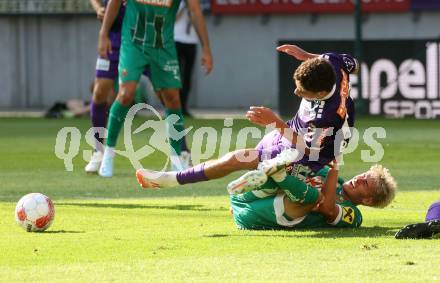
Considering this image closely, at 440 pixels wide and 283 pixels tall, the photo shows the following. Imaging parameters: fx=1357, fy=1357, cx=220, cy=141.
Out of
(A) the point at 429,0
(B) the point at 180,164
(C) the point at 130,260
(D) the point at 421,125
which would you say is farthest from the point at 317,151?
(A) the point at 429,0

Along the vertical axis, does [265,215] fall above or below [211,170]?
below

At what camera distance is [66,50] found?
3206 cm

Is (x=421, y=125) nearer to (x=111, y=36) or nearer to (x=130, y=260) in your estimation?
(x=111, y=36)

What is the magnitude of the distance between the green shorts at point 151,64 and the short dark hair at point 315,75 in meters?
4.62

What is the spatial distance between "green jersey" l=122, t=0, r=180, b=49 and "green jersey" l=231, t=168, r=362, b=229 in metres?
4.27

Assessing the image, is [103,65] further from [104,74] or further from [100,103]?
[100,103]

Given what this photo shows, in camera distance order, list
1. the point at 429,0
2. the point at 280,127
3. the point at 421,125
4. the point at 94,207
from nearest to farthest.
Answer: the point at 280,127 < the point at 94,207 < the point at 421,125 < the point at 429,0

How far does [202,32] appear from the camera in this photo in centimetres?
1389

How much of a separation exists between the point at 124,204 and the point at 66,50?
21.1m

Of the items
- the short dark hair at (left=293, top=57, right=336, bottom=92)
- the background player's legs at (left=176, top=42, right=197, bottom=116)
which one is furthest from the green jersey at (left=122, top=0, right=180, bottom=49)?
the background player's legs at (left=176, top=42, right=197, bottom=116)

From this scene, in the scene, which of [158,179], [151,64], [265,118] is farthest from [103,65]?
[265,118]

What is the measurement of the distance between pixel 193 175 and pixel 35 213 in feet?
3.67

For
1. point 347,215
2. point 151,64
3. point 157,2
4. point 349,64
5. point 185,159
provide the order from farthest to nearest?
1. point 185,159
2. point 151,64
3. point 157,2
4. point 349,64
5. point 347,215

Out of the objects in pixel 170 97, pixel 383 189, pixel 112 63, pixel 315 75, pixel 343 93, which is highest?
pixel 315 75
